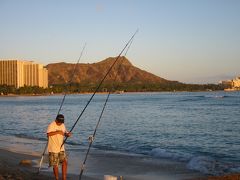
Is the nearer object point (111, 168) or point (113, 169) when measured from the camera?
point (113, 169)

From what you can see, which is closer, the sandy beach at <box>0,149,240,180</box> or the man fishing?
the man fishing

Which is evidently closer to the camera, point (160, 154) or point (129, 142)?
point (160, 154)

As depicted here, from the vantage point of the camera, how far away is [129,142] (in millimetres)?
→ 20750

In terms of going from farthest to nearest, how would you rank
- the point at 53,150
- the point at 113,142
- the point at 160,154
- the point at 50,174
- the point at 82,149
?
the point at 113,142 → the point at 82,149 → the point at 160,154 → the point at 50,174 → the point at 53,150

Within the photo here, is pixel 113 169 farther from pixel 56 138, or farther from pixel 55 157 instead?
pixel 56 138

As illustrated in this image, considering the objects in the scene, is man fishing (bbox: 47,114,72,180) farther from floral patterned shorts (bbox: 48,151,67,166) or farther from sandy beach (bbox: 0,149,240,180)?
sandy beach (bbox: 0,149,240,180)

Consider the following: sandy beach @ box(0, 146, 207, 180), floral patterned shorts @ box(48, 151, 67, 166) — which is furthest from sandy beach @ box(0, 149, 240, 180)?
floral patterned shorts @ box(48, 151, 67, 166)

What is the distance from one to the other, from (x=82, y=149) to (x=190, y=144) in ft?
17.7

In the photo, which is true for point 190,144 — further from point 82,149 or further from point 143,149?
point 82,149

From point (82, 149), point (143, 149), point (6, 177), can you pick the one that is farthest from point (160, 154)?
point (6, 177)

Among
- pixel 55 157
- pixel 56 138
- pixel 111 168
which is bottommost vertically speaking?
pixel 111 168

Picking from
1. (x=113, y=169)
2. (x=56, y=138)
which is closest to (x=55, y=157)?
(x=56, y=138)

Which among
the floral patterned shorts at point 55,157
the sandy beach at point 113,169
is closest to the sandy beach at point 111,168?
the sandy beach at point 113,169

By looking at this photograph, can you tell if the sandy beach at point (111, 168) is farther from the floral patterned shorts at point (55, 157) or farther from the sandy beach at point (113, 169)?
the floral patterned shorts at point (55, 157)
